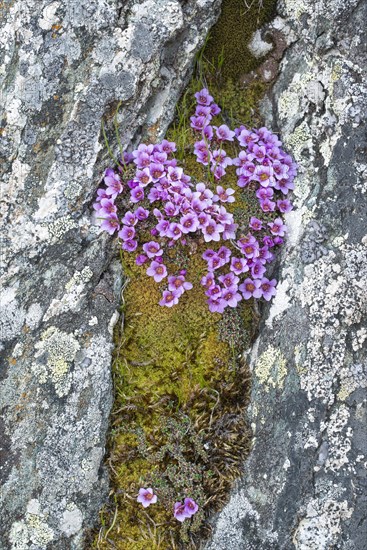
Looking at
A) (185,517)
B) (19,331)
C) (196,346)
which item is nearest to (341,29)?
(196,346)

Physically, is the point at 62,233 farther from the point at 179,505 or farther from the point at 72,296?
the point at 179,505

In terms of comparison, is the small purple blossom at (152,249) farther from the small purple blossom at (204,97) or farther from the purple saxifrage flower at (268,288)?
the small purple blossom at (204,97)

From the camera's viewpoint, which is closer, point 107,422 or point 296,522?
point 296,522

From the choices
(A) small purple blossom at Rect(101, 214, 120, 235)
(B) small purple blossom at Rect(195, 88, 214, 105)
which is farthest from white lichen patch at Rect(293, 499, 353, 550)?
(B) small purple blossom at Rect(195, 88, 214, 105)

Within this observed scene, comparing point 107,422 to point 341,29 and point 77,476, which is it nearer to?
point 77,476

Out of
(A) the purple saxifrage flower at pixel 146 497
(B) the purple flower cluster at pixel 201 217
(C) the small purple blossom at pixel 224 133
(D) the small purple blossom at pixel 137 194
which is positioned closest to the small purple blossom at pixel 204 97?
(C) the small purple blossom at pixel 224 133

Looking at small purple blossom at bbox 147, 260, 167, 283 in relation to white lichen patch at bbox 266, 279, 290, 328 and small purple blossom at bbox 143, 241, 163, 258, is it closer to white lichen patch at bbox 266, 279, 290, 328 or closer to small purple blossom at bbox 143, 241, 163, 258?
small purple blossom at bbox 143, 241, 163, 258
